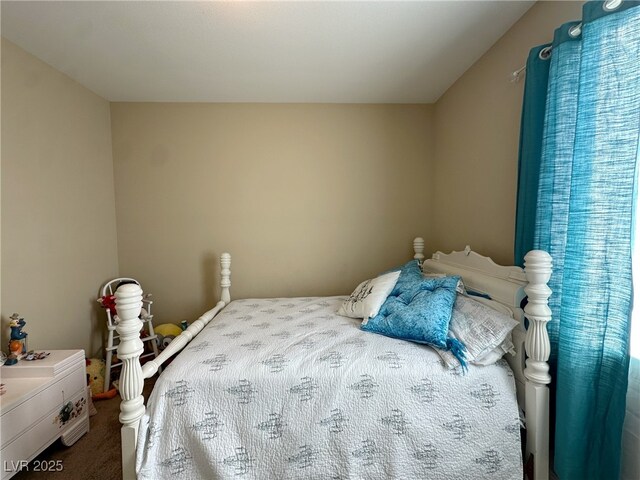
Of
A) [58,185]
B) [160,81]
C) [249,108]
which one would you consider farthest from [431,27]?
[58,185]

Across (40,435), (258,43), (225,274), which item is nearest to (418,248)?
(225,274)

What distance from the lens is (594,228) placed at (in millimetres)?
1115

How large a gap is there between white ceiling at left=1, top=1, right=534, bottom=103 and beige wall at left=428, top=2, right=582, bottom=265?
0.13m

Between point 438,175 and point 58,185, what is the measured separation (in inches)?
125

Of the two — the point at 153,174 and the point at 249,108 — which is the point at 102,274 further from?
the point at 249,108

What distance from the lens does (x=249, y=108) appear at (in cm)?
277

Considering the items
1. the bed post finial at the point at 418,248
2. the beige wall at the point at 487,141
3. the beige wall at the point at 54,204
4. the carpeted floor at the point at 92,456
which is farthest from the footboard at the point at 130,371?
the bed post finial at the point at 418,248

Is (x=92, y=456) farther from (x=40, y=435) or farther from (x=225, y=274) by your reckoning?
(x=225, y=274)

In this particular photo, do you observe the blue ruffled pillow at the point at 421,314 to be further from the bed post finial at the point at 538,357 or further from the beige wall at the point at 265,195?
the beige wall at the point at 265,195

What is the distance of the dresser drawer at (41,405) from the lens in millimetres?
1383

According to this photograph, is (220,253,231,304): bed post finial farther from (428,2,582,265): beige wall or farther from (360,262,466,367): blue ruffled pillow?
(428,2,582,265): beige wall

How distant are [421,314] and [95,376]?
2510mm

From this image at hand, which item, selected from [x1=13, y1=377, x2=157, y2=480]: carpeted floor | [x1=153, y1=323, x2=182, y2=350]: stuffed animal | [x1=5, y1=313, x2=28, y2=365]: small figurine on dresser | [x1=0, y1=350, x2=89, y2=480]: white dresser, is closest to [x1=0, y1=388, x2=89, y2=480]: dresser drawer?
[x1=0, y1=350, x2=89, y2=480]: white dresser

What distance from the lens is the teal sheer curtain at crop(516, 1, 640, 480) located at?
3.40 feet
